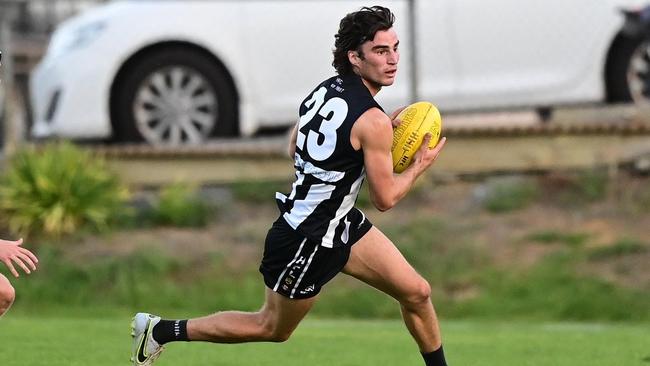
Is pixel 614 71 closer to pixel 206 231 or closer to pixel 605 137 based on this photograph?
pixel 605 137

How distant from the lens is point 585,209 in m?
14.2

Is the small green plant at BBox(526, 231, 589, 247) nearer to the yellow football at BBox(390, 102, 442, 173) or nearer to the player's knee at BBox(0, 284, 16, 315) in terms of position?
the yellow football at BBox(390, 102, 442, 173)

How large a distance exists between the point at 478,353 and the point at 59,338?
8.89ft

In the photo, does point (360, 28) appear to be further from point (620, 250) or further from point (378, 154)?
point (620, 250)

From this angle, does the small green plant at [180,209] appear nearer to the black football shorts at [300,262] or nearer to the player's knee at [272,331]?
the player's knee at [272,331]

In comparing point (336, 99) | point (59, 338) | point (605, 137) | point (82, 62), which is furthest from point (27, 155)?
point (336, 99)

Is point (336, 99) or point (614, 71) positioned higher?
point (336, 99)

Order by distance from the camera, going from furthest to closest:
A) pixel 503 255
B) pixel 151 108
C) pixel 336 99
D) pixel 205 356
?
1. pixel 151 108
2. pixel 503 255
3. pixel 205 356
4. pixel 336 99

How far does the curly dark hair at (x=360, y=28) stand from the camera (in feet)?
24.3

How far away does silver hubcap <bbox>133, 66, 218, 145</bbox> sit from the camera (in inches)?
→ 568

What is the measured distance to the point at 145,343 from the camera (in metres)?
7.94

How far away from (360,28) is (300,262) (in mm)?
1106

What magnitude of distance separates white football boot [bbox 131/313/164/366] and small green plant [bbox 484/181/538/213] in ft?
22.4

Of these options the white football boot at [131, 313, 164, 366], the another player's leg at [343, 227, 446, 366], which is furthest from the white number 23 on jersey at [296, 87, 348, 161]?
the white football boot at [131, 313, 164, 366]
